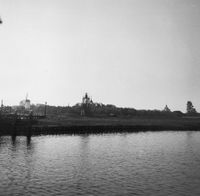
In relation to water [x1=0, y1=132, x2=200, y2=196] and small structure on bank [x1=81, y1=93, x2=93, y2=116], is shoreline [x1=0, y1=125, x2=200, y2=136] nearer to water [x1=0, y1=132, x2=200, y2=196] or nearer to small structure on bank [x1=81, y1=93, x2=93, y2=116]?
water [x1=0, y1=132, x2=200, y2=196]

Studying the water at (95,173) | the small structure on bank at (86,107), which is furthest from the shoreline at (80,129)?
the small structure on bank at (86,107)

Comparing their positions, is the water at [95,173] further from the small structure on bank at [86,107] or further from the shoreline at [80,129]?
the small structure on bank at [86,107]

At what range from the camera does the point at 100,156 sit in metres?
44.9

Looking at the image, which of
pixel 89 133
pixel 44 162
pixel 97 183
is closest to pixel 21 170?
pixel 44 162

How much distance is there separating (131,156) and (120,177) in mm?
16100

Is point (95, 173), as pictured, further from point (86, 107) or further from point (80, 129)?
point (86, 107)

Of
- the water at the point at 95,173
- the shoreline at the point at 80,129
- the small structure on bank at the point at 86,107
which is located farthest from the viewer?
the small structure on bank at the point at 86,107

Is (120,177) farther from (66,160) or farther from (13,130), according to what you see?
(13,130)

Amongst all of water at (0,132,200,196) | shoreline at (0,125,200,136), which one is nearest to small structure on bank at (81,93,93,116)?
shoreline at (0,125,200,136)

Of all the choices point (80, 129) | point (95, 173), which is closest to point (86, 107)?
point (80, 129)

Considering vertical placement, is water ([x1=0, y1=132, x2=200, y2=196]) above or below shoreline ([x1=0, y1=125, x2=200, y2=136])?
below

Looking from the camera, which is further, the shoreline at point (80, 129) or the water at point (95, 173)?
the shoreline at point (80, 129)

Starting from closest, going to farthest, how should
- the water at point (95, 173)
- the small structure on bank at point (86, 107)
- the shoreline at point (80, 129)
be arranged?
1. the water at point (95, 173)
2. the shoreline at point (80, 129)
3. the small structure on bank at point (86, 107)

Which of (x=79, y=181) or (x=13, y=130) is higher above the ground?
(x=13, y=130)
